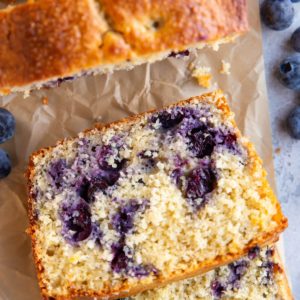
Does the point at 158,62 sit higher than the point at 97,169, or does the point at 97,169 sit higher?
the point at 158,62

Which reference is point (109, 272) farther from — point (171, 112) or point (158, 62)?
point (158, 62)

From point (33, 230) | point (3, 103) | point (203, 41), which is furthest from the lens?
point (3, 103)

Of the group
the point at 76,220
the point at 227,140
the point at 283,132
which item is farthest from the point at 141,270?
the point at 283,132

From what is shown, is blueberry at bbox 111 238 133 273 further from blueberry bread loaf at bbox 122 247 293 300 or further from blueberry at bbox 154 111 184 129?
blueberry at bbox 154 111 184 129

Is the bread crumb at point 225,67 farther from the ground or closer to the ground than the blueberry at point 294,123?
farther from the ground

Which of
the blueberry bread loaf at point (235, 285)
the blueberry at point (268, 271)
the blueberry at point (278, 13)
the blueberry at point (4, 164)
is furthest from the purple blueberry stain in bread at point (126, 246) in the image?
the blueberry at point (278, 13)

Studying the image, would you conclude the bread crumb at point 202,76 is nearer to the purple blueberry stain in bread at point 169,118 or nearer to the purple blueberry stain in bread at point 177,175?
the purple blueberry stain in bread at point 169,118

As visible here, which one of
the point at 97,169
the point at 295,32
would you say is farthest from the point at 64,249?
the point at 295,32
